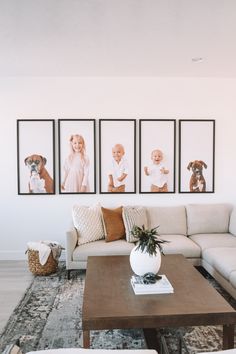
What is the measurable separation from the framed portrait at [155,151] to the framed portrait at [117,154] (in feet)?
0.43

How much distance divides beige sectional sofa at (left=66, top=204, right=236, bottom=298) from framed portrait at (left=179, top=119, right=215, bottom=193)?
36 cm

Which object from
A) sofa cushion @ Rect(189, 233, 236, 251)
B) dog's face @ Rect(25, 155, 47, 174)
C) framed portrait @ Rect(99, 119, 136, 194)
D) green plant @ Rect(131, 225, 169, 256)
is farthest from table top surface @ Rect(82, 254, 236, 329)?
dog's face @ Rect(25, 155, 47, 174)

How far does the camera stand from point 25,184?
494 cm

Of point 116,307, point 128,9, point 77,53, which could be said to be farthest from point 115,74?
point 116,307

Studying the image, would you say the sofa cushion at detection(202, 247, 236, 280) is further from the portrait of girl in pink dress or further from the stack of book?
the portrait of girl in pink dress

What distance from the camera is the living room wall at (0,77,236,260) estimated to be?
491 cm

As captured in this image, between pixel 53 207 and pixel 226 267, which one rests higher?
pixel 53 207

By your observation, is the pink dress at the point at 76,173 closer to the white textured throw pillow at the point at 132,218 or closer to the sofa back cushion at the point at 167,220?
the white textured throw pillow at the point at 132,218

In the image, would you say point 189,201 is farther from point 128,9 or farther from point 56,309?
point 128,9

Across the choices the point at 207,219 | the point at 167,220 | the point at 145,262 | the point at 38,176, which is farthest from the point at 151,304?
the point at 38,176

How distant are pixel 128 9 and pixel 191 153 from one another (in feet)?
8.99

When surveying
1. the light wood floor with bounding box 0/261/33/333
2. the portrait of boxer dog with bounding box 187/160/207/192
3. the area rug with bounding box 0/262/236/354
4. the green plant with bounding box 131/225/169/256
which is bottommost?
the light wood floor with bounding box 0/261/33/333

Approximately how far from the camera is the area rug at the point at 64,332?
2.68 m

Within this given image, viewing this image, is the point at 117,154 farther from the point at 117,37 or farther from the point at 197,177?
the point at 117,37
